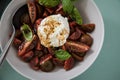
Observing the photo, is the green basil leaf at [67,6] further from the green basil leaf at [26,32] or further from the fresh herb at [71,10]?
the green basil leaf at [26,32]

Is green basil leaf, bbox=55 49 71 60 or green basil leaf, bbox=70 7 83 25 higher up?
green basil leaf, bbox=70 7 83 25

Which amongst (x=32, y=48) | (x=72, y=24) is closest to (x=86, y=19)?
(x=72, y=24)

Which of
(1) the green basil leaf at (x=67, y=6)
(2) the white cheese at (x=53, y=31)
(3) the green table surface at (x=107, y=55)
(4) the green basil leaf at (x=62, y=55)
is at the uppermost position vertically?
(1) the green basil leaf at (x=67, y=6)

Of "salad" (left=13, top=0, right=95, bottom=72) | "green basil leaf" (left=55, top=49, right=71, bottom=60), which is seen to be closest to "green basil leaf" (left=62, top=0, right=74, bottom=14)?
"salad" (left=13, top=0, right=95, bottom=72)

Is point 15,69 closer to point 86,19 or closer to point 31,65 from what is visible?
point 31,65

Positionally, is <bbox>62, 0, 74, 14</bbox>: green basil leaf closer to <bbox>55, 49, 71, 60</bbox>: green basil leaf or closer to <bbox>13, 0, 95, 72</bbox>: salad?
<bbox>13, 0, 95, 72</bbox>: salad

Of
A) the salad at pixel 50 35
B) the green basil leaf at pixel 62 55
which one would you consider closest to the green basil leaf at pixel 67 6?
the salad at pixel 50 35
